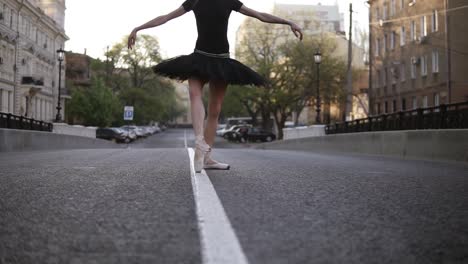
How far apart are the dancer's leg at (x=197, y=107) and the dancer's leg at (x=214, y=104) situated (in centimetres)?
21

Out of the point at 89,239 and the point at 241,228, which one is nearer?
the point at 89,239

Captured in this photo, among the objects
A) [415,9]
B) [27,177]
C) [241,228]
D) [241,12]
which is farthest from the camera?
[415,9]

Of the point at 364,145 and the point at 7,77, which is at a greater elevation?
the point at 7,77

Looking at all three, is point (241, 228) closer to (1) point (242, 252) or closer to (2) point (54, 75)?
(1) point (242, 252)

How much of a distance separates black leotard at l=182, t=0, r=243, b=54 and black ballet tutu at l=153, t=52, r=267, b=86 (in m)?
0.14

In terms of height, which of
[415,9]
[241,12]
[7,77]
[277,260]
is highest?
[415,9]

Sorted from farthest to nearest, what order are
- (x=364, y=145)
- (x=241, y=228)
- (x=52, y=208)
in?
1. (x=364, y=145)
2. (x=52, y=208)
3. (x=241, y=228)

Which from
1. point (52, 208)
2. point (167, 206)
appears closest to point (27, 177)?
point (52, 208)

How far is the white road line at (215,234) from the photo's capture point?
6.84 feet

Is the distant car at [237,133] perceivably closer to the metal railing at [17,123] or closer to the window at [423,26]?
the window at [423,26]

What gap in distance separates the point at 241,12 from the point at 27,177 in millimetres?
2881

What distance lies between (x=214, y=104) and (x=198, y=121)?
0.56m

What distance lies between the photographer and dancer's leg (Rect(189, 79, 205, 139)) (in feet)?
17.6

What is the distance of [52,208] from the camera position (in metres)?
3.19
